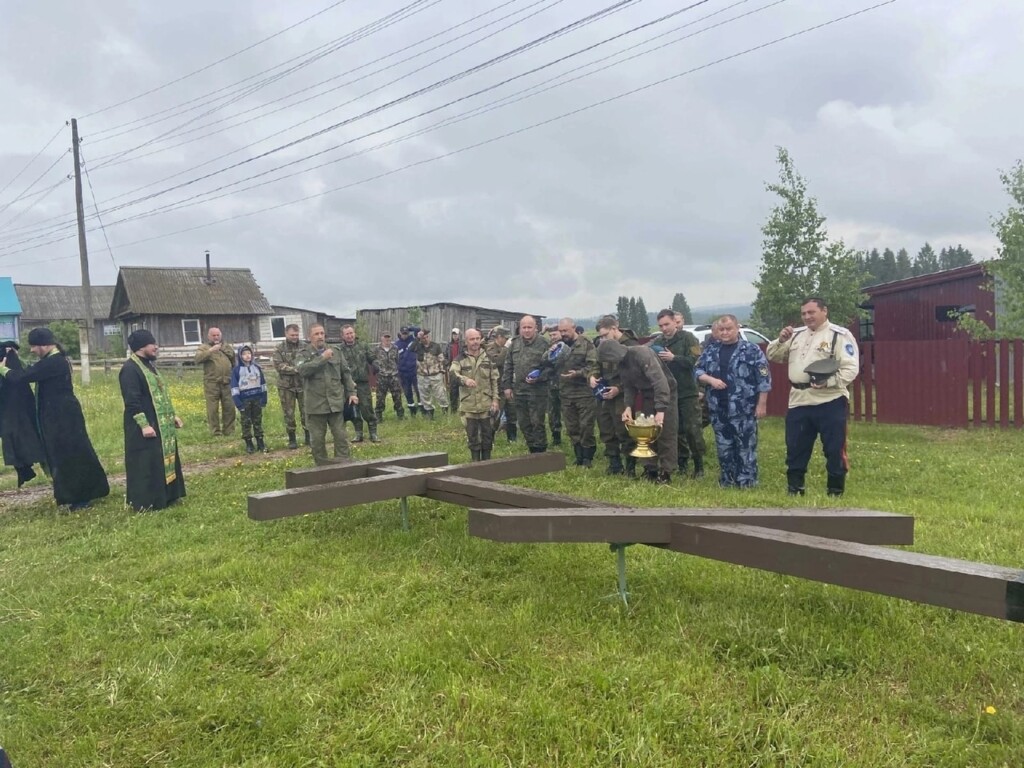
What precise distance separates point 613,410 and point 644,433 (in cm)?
148

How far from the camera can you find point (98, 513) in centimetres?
723

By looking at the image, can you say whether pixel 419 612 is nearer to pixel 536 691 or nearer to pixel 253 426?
pixel 536 691

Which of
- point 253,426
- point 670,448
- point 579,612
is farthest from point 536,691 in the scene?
point 253,426

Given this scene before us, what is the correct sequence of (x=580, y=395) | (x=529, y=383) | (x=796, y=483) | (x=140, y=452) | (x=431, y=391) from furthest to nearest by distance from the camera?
(x=431, y=391) < (x=529, y=383) < (x=580, y=395) < (x=140, y=452) < (x=796, y=483)

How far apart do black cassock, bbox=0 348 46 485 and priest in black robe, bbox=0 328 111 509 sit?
1228mm

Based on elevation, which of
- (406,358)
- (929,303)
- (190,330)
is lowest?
(406,358)

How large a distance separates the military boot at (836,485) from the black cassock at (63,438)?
23.8ft

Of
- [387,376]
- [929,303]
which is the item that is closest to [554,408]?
[387,376]

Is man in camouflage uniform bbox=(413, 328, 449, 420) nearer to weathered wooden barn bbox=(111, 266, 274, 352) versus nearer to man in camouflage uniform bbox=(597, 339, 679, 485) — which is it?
man in camouflage uniform bbox=(597, 339, 679, 485)

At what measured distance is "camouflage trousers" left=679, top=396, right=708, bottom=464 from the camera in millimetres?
8086

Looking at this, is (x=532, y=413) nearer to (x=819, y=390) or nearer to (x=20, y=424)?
(x=819, y=390)

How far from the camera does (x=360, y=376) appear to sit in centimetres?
1278

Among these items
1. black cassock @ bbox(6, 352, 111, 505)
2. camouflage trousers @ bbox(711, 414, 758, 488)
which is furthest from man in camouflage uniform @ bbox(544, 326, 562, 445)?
black cassock @ bbox(6, 352, 111, 505)

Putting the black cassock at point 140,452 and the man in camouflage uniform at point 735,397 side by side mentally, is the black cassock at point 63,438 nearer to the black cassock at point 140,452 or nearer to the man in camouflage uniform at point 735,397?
the black cassock at point 140,452
